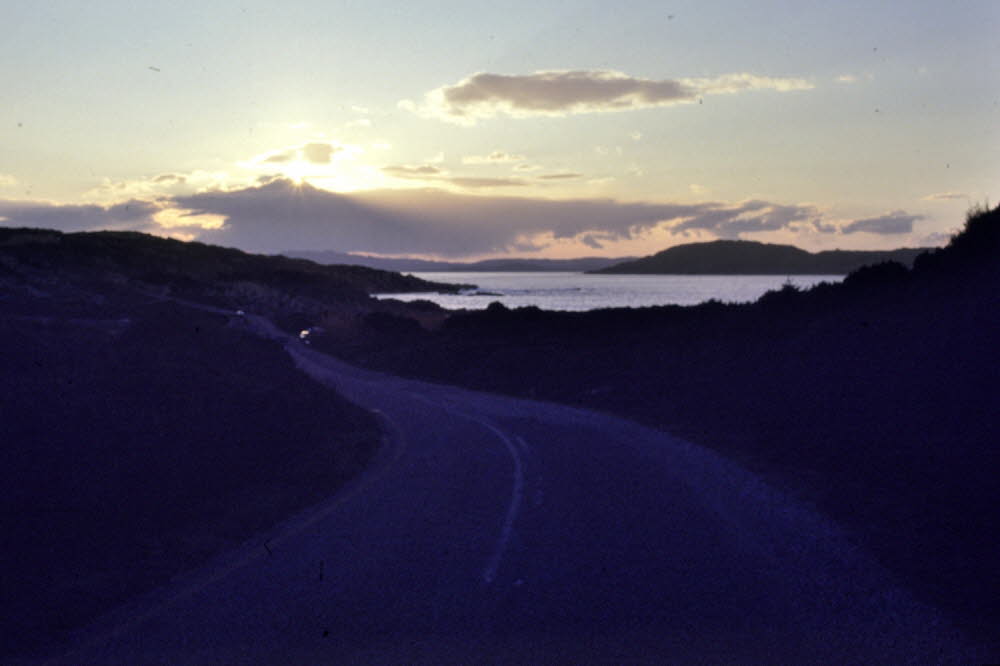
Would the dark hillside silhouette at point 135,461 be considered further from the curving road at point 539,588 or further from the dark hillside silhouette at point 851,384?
the dark hillside silhouette at point 851,384

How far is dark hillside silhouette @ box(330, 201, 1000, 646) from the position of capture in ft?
33.9

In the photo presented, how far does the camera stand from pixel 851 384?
67.1 ft

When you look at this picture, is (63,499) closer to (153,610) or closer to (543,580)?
(153,610)

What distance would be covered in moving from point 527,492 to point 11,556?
6.83 metres

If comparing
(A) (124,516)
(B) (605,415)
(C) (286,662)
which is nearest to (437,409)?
(B) (605,415)

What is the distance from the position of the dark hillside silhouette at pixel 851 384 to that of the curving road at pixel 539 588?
A: 0.98 metres

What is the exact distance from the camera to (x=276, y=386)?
26.3m

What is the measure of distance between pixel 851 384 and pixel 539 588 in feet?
49.3

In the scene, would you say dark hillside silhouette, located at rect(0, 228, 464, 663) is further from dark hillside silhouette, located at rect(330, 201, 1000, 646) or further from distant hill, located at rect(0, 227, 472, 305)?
distant hill, located at rect(0, 227, 472, 305)

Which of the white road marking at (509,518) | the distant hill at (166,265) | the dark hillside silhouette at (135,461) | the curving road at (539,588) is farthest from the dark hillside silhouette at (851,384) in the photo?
the distant hill at (166,265)

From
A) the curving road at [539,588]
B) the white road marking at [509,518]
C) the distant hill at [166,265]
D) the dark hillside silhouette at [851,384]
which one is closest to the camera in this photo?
the curving road at [539,588]

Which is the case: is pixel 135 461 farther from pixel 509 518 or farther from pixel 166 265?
pixel 166 265

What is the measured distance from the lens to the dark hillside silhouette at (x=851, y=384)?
1034 centimetres

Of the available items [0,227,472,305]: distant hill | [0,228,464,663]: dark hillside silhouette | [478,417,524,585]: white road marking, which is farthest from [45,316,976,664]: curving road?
[0,227,472,305]: distant hill
